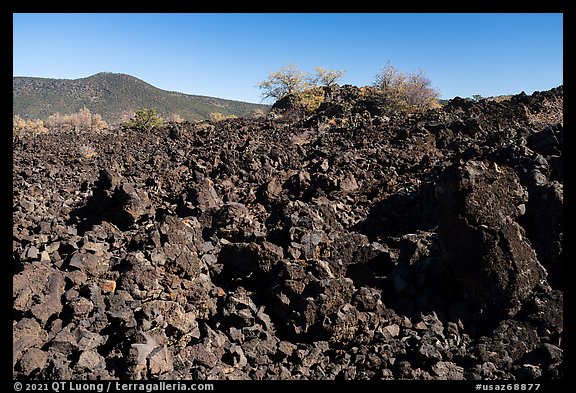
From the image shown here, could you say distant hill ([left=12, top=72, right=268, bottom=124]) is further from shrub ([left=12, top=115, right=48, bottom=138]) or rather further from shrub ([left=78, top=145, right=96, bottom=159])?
shrub ([left=78, top=145, right=96, bottom=159])

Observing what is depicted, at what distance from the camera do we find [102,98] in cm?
6844

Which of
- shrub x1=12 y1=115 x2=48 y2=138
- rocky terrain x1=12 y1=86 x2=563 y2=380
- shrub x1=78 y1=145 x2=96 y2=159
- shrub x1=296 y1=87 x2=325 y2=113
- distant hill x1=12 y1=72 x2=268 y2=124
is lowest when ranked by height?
rocky terrain x1=12 y1=86 x2=563 y2=380

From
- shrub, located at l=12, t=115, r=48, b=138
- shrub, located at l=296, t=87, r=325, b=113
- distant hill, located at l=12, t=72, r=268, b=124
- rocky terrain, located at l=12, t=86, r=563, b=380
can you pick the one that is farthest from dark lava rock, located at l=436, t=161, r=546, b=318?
distant hill, located at l=12, t=72, r=268, b=124

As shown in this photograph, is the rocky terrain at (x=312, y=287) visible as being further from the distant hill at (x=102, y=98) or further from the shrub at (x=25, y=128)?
the distant hill at (x=102, y=98)

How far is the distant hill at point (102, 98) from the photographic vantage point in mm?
61969

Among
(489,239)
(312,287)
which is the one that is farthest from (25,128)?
(489,239)

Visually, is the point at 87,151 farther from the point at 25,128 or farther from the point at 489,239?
the point at 25,128

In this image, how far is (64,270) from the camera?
4.53 metres

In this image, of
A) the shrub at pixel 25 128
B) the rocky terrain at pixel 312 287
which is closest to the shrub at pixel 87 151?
the shrub at pixel 25 128

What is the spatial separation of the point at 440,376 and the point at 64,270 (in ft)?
12.8

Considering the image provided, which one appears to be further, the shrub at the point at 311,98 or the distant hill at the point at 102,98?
the distant hill at the point at 102,98

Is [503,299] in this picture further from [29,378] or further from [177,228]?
[29,378]

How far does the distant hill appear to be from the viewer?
203 feet
